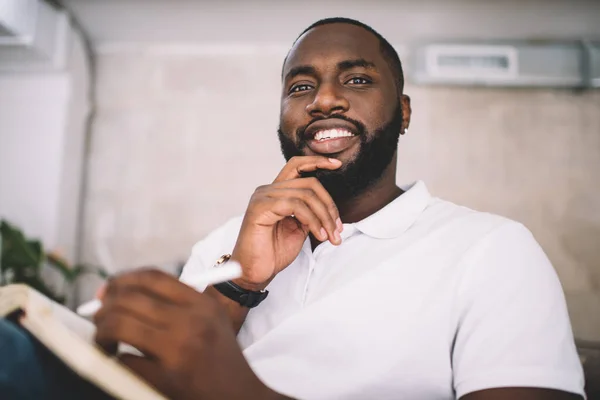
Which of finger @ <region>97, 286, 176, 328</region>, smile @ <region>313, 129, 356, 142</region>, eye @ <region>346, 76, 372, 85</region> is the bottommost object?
finger @ <region>97, 286, 176, 328</region>

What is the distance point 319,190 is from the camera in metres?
0.89

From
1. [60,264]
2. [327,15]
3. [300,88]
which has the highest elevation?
[327,15]

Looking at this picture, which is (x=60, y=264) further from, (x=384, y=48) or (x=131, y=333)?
(x=131, y=333)

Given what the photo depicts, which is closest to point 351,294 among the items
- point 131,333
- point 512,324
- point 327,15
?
point 512,324

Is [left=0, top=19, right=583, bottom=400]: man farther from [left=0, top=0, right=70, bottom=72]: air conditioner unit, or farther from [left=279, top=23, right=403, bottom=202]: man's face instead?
[left=0, top=0, right=70, bottom=72]: air conditioner unit

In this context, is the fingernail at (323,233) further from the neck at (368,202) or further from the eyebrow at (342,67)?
the eyebrow at (342,67)

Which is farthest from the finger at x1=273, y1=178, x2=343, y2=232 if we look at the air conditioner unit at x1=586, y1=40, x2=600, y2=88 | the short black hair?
the air conditioner unit at x1=586, y1=40, x2=600, y2=88

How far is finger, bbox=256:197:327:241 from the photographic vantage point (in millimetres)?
868

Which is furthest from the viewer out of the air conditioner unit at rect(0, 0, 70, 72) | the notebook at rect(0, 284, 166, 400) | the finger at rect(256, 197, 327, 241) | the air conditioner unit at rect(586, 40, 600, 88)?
the air conditioner unit at rect(586, 40, 600, 88)

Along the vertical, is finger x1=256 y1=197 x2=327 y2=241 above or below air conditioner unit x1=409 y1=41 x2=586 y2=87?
below

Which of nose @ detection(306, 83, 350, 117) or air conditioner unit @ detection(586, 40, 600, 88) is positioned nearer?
nose @ detection(306, 83, 350, 117)

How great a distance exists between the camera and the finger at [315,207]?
87cm

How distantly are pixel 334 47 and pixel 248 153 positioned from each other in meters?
1.61

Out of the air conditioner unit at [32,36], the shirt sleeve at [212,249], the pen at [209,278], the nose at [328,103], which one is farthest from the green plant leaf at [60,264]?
the pen at [209,278]
